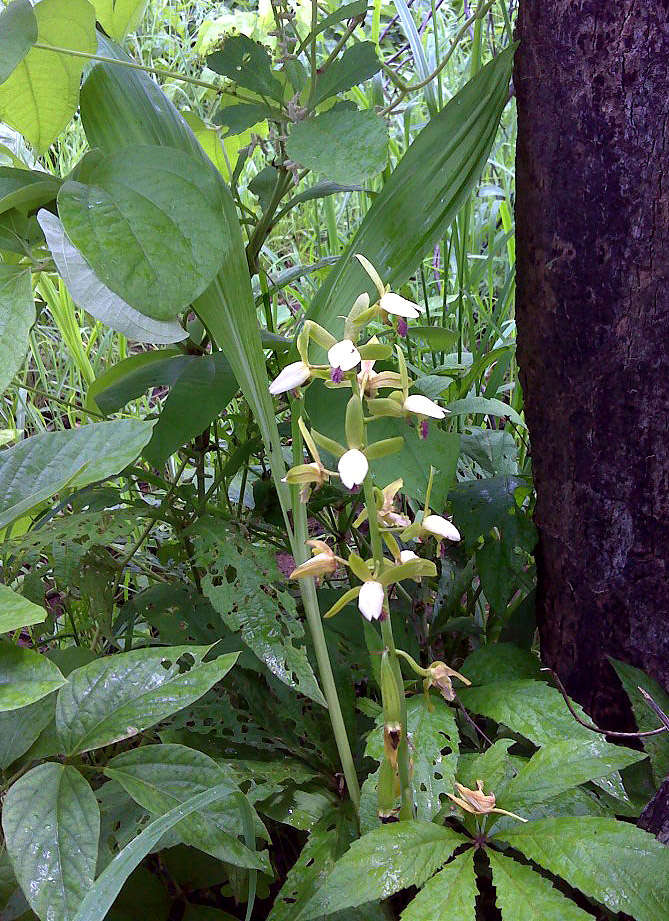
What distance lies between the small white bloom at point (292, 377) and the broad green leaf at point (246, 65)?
0.49 m

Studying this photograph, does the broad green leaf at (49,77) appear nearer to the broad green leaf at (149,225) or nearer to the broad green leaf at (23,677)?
the broad green leaf at (149,225)

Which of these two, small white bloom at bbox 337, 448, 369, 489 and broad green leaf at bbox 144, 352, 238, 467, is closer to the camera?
small white bloom at bbox 337, 448, 369, 489

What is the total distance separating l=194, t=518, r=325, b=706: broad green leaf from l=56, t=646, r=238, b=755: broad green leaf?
0.41ft

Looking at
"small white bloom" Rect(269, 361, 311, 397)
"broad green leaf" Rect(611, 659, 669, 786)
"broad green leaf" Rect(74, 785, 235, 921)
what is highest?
"small white bloom" Rect(269, 361, 311, 397)

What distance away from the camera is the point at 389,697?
71 cm

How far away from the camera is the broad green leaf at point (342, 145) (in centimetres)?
90

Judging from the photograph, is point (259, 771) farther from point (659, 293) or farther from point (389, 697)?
point (659, 293)

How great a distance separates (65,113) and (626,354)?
81 centimetres

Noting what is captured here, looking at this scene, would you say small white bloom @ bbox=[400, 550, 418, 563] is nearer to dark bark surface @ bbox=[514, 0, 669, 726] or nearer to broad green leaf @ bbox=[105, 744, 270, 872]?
broad green leaf @ bbox=[105, 744, 270, 872]

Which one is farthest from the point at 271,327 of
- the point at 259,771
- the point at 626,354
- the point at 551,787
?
the point at 551,787

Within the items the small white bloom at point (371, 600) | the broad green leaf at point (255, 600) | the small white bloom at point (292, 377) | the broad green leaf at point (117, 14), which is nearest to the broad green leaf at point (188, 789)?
the broad green leaf at point (255, 600)

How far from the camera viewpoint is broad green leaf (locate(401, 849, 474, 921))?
71 centimetres

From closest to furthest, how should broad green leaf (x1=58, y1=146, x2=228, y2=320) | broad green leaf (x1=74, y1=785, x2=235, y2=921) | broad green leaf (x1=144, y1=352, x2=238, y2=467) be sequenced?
1. broad green leaf (x1=74, y1=785, x2=235, y2=921)
2. broad green leaf (x1=58, y1=146, x2=228, y2=320)
3. broad green leaf (x1=144, y1=352, x2=238, y2=467)

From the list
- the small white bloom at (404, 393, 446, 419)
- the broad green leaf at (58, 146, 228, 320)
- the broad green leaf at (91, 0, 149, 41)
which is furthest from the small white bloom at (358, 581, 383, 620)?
the broad green leaf at (91, 0, 149, 41)
